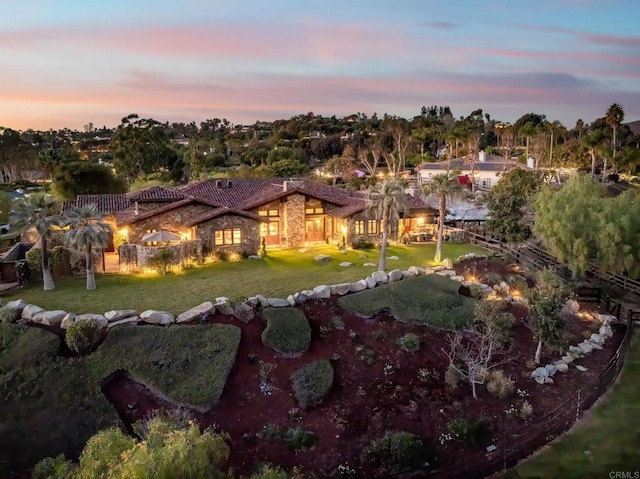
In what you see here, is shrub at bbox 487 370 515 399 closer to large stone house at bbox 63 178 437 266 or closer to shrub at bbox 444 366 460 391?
shrub at bbox 444 366 460 391

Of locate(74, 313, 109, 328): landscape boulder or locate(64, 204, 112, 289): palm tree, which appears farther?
locate(64, 204, 112, 289): palm tree

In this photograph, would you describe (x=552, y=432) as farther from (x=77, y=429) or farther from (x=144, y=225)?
(x=144, y=225)

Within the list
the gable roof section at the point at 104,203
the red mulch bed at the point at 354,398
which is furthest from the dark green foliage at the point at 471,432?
the gable roof section at the point at 104,203

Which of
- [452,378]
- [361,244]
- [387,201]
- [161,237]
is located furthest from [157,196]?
[452,378]

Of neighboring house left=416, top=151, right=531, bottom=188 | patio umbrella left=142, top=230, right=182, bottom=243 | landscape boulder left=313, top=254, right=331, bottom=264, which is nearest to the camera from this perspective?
patio umbrella left=142, top=230, right=182, bottom=243

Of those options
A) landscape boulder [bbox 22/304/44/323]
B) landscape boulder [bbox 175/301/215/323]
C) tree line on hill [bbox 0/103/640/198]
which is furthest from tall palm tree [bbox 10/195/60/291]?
tree line on hill [bbox 0/103/640/198]

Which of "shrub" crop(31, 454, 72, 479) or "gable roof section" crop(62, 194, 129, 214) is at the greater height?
"gable roof section" crop(62, 194, 129, 214)
